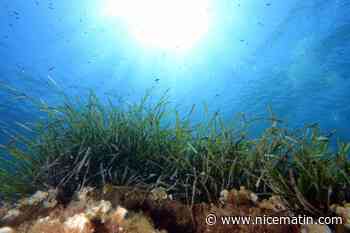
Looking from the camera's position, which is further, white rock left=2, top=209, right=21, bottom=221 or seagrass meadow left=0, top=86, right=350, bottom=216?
white rock left=2, top=209, right=21, bottom=221

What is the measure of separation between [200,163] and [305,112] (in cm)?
3406

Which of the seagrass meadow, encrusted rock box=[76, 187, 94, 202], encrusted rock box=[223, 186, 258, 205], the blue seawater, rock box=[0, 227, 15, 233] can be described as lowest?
rock box=[0, 227, 15, 233]

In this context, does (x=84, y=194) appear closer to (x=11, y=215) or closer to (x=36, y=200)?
(x=36, y=200)

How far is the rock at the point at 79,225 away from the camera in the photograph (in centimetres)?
209

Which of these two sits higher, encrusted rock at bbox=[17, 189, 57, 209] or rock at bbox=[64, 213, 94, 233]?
encrusted rock at bbox=[17, 189, 57, 209]

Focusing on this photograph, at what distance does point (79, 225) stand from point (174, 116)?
24.1 m

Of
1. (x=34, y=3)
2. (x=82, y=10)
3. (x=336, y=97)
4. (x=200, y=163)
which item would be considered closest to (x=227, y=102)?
(x=336, y=97)

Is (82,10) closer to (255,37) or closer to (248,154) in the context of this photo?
(255,37)

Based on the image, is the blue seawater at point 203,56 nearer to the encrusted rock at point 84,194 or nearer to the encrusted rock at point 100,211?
the encrusted rock at point 84,194

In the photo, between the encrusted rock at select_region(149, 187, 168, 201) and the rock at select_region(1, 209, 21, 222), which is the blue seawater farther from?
the encrusted rock at select_region(149, 187, 168, 201)

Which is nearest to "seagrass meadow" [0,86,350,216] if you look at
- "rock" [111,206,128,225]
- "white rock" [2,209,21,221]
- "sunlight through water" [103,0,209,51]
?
"white rock" [2,209,21,221]

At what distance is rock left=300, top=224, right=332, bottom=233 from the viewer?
81.0 inches


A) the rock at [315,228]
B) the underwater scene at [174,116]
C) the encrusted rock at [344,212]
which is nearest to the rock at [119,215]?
the underwater scene at [174,116]

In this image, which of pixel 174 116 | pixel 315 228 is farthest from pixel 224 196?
pixel 174 116
